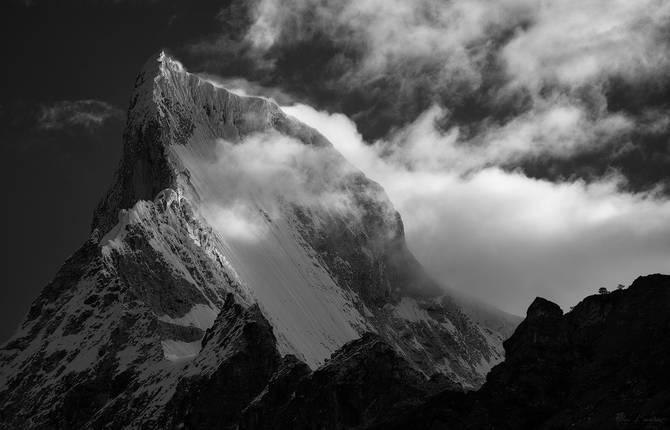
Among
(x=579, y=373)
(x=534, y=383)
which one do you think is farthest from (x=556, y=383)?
(x=579, y=373)

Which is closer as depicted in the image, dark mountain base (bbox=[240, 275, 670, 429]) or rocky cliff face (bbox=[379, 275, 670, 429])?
rocky cliff face (bbox=[379, 275, 670, 429])

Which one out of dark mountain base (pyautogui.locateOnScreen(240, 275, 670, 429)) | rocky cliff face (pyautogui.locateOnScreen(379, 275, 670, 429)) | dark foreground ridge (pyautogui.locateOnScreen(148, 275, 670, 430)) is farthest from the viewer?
dark foreground ridge (pyautogui.locateOnScreen(148, 275, 670, 430))

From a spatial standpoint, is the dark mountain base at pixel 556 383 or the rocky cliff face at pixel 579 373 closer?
the rocky cliff face at pixel 579 373

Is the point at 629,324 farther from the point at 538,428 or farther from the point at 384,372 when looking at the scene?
the point at 384,372

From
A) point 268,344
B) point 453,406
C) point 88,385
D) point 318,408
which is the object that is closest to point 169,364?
point 88,385

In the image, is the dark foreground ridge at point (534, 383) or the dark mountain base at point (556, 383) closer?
the dark mountain base at point (556, 383)

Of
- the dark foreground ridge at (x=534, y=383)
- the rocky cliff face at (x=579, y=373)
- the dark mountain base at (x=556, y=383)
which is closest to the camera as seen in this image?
the rocky cliff face at (x=579, y=373)

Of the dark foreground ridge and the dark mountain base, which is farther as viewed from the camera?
the dark foreground ridge

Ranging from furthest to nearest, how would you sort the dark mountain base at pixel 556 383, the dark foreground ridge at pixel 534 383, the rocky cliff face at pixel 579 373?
the dark foreground ridge at pixel 534 383 → the dark mountain base at pixel 556 383 → the rocky cliff face at pixel 579 373

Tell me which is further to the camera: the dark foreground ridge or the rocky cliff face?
the dark foreground ridge

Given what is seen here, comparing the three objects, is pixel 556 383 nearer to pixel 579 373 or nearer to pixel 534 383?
pixel 534 383

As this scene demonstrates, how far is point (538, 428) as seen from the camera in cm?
6188

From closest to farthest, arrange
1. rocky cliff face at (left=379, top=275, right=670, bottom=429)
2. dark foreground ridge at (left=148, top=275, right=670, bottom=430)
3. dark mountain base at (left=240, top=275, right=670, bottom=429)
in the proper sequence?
rocky cliff face at (left=379, top=275, right=670, bottom=429) < dark mountain base at (left=240, top=275, right=670, bottom=429) < dark foreground ridge at (left=148, top=275, right=670, bottom=430)

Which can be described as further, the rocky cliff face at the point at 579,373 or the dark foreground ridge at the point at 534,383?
the dark foreground ridge at the point at 534,383
